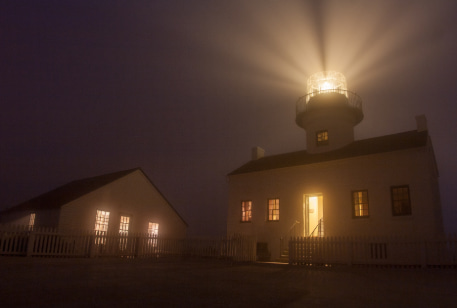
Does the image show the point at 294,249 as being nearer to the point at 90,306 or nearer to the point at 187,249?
the point at 187,249

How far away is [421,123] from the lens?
16.7 meters

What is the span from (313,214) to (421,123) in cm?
719

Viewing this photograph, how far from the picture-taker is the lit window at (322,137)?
62.8 feet

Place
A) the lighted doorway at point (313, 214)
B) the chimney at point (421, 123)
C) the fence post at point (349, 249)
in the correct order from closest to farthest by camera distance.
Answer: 1. the fence post at point (349, 249)
2. the chimney at point (421, 123)
3. the lighted doorway at point (313, 214)

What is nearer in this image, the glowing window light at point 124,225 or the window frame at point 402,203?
the window frame at point 402,203

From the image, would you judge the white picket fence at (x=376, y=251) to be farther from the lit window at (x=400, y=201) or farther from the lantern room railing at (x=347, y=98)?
Result: the lantern room railing at (x=347, y=98)

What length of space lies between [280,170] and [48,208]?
14050mm

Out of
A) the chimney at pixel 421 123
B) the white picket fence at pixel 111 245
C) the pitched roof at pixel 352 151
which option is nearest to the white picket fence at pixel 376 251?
the white picket fence at pixel 111 245

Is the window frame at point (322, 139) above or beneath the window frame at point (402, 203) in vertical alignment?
above

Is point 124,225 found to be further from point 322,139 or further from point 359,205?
point 359,205

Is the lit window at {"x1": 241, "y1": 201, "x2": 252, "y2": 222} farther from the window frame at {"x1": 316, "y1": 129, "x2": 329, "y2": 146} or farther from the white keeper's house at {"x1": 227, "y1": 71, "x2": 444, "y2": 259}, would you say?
the window frame at {"x1": 316, "y1": 129, "x2": 329, "y2": 146}

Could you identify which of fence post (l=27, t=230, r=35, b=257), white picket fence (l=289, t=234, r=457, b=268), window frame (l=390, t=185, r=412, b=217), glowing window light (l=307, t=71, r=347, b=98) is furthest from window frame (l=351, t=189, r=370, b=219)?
fence post (l=27, t=230, r=35, b=257)

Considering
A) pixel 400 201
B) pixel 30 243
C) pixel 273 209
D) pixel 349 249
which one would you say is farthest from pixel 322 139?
pixel 30 243

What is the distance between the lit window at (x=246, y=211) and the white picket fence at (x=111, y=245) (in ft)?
8.90
